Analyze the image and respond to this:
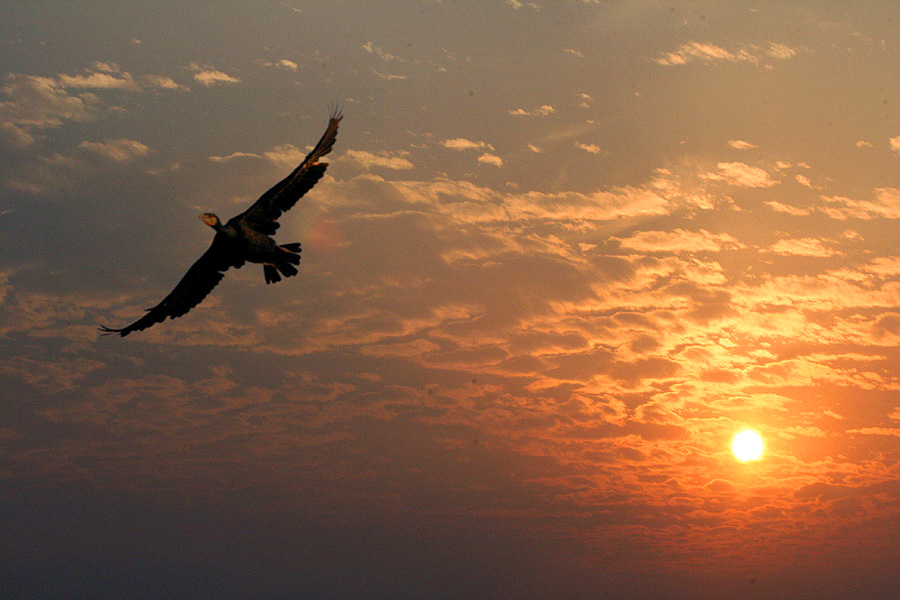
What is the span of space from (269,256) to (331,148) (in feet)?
12.5

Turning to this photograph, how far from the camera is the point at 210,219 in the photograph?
23.9 meters

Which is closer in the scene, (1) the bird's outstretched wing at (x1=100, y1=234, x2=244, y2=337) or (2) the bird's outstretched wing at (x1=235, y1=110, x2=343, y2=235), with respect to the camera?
(2) the bird's outstretched wing at (x1=235, y1=110, x2=343, y2=235)

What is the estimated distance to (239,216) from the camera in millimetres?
23656

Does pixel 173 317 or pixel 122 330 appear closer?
pixel 122 330

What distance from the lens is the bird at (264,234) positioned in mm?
23094

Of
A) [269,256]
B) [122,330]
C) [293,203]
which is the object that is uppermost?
[293,203]

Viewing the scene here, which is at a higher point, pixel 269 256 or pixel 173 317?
pixel 269 256

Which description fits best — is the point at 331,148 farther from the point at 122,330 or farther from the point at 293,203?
the point at 122,330

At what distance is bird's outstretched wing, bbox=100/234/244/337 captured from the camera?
25297mm

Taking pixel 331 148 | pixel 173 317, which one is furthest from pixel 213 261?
pixel 331 148

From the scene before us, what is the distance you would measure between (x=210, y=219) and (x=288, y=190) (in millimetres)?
2575

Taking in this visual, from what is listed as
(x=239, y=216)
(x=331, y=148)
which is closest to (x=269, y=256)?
(x=239, y=216)

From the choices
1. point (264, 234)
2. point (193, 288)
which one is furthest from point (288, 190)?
point (193, 288)

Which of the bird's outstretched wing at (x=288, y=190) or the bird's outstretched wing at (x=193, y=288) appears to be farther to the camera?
the bird's outstretched wing at (x=193, y=288)
